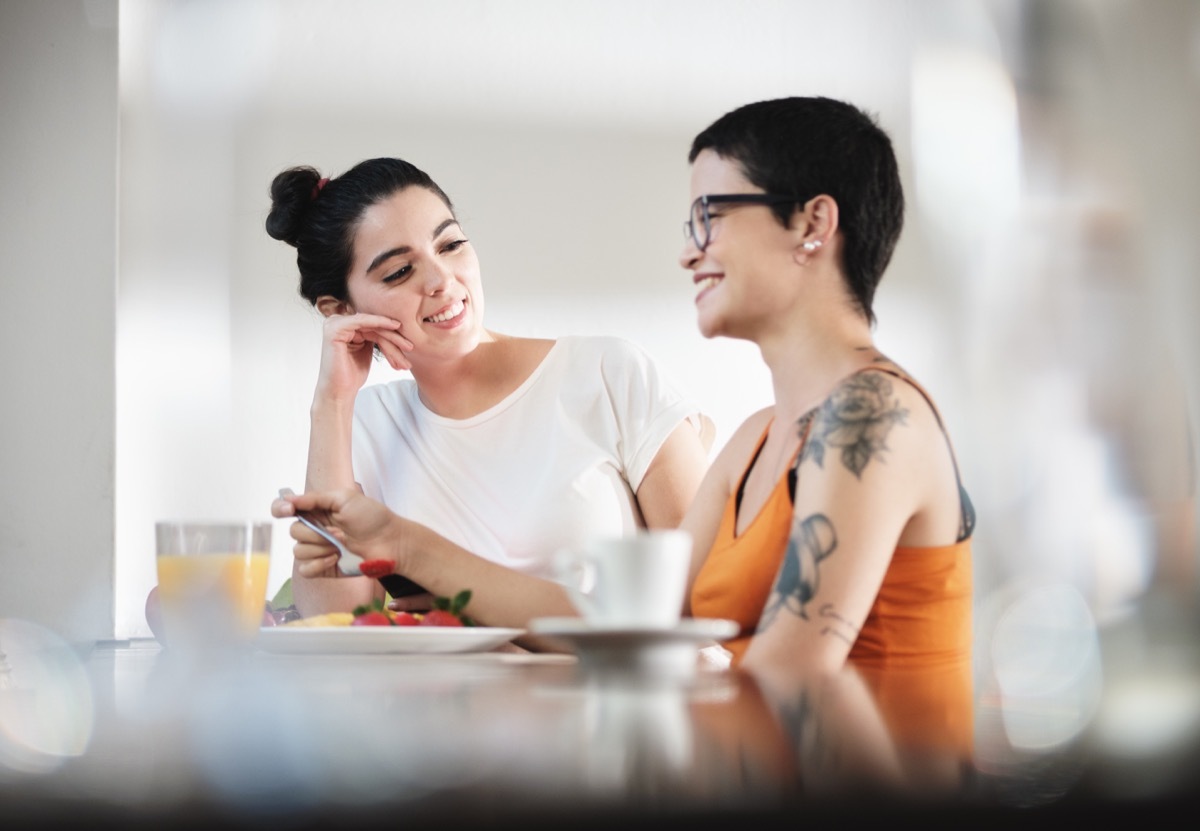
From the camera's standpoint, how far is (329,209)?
2.29 m

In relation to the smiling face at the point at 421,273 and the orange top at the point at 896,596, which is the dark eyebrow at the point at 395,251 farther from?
the orange top at the point at 896,596

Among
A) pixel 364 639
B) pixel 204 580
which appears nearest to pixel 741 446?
pixel 364 639

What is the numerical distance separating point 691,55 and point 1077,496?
1749 mm

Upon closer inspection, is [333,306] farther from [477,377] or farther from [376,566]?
[376,566]

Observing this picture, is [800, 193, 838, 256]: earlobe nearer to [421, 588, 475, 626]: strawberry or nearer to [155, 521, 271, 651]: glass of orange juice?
[421, 588, 475, 626]: strawberry

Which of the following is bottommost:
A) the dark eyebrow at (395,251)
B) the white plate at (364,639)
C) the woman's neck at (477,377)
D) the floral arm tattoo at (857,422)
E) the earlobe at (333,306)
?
the white plate at (364,639)

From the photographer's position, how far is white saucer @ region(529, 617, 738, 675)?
2.49 feet

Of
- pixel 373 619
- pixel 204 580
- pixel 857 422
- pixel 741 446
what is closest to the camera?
pixel 204 580

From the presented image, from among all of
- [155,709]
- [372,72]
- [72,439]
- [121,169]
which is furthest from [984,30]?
[155,709]

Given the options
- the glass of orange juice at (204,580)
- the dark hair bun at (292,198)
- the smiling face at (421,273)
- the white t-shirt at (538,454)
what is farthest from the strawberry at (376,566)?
the dark hair bun at (292,198)

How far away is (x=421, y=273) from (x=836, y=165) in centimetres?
100

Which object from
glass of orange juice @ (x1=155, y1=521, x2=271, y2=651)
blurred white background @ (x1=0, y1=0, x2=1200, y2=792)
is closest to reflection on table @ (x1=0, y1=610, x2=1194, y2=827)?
glass of orange juice @ (x1=155, y1=521, x2=271, y2=651)

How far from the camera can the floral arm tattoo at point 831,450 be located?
1072mm

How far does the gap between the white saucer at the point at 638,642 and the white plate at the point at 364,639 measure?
37cm
